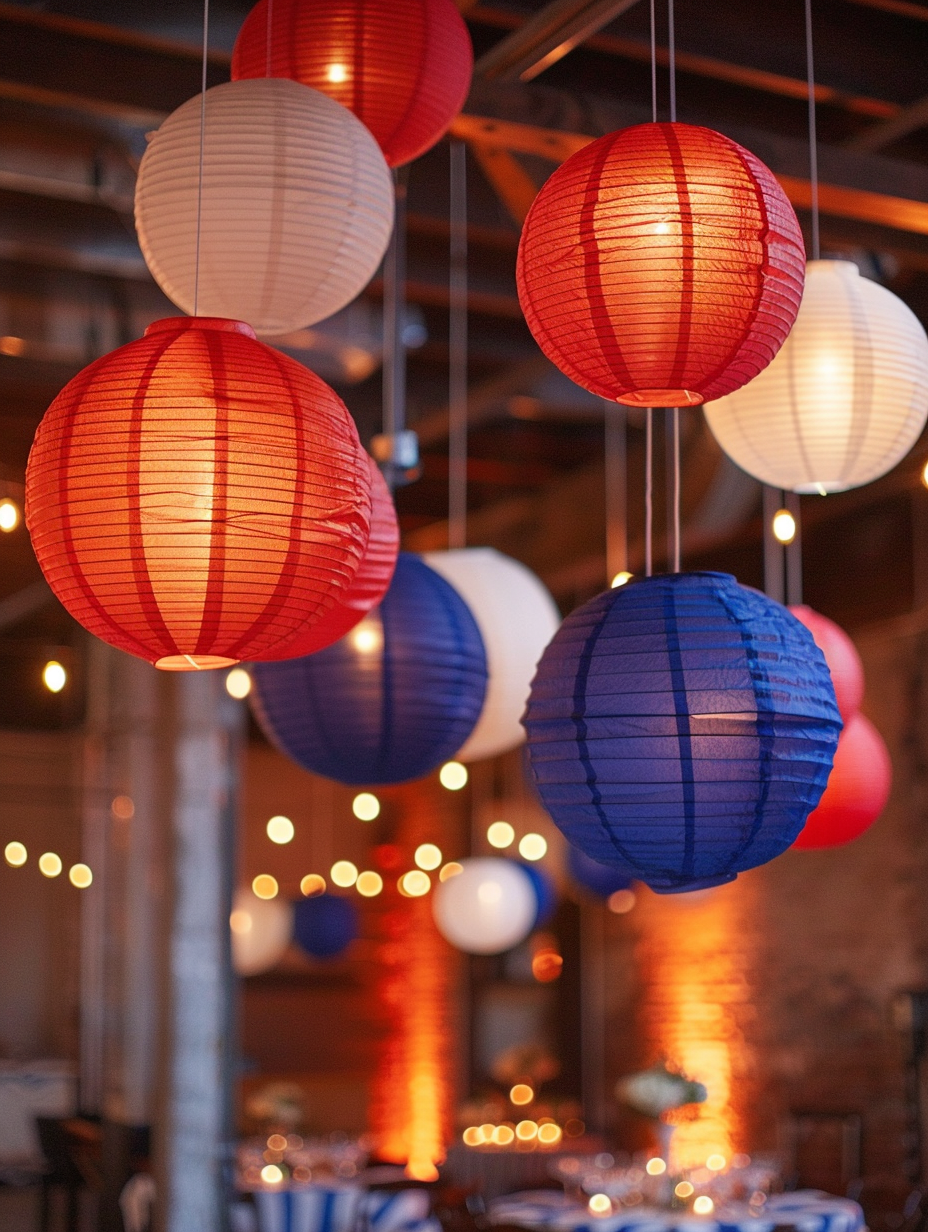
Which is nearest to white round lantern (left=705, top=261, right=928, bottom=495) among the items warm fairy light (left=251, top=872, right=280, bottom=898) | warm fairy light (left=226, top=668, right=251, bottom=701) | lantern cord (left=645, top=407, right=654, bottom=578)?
lantern cord (left=645, top=407, right=654, bottom=578)

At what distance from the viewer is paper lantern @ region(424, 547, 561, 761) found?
4250 millimetres

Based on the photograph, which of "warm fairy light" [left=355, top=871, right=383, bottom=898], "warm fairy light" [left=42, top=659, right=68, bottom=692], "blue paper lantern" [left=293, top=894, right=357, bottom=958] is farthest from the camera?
"warm fairy light" [left=355, top=871, right=383, bottom=898]

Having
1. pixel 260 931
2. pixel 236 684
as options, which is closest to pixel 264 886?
pixel 260 931

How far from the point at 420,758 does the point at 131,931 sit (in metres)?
5.29

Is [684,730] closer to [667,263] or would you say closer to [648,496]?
[667,263]

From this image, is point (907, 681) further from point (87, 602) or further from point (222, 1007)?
point (87, 602)

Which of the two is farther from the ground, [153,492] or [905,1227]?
[153,492]

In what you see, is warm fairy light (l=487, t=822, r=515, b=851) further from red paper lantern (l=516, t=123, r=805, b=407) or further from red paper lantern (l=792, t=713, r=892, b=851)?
red paper lantern (l=516, t=123, r=805, b=407)

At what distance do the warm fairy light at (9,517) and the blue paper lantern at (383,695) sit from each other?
9.20ft

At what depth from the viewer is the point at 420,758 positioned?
3.54 meters

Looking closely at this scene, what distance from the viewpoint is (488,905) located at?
7770mm

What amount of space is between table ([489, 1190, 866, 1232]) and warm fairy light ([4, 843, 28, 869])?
253cm

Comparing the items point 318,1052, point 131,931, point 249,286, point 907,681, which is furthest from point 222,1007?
point 318,1052

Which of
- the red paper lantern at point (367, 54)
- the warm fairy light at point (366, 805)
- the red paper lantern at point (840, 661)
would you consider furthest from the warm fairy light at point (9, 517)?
the warm fairy light at point (366, 805)
